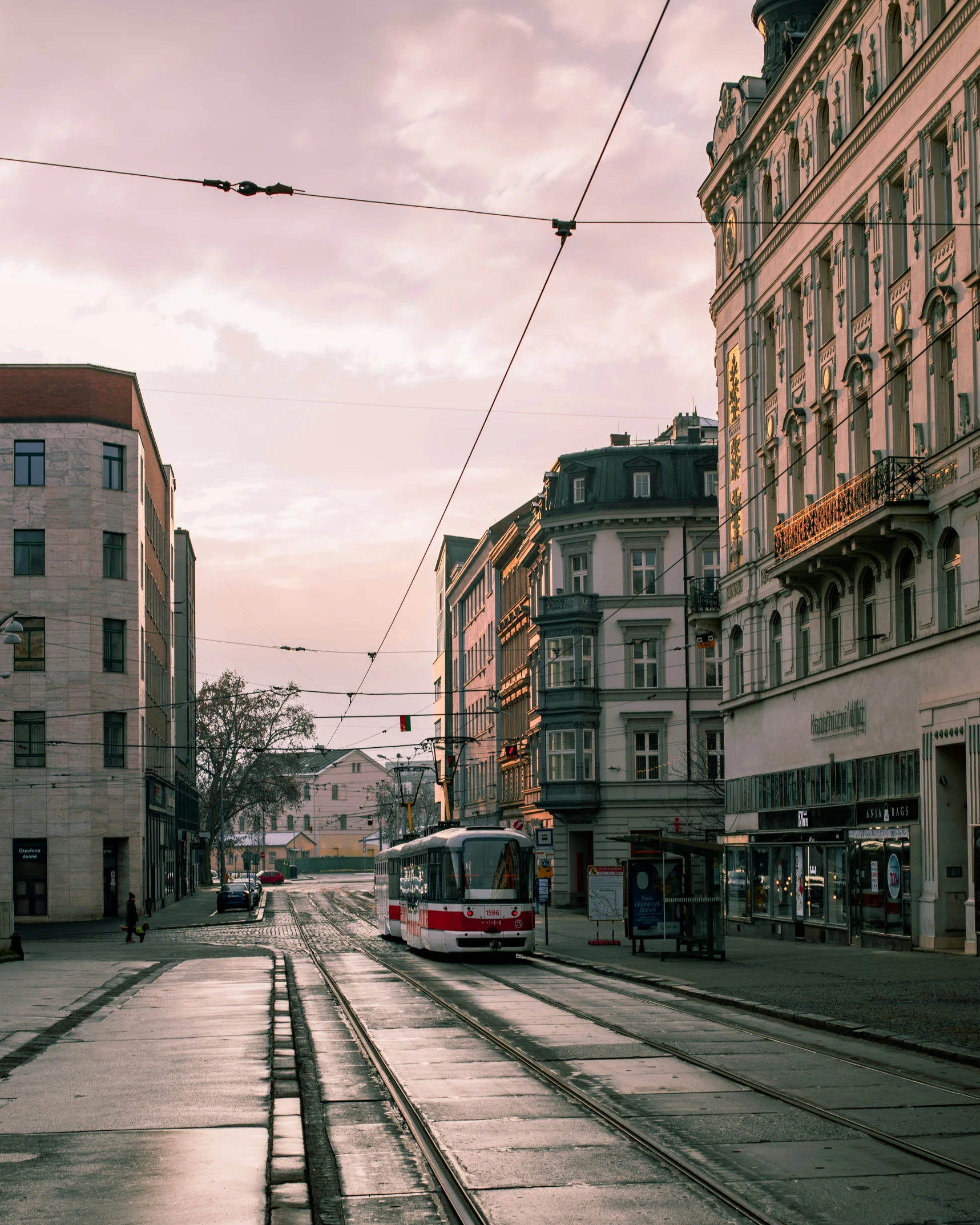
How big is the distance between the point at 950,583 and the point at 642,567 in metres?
32.6

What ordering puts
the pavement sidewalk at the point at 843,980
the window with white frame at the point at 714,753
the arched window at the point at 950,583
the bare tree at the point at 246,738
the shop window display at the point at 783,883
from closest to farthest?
1. the pavement sidewalk at the point at 843,980
2. the arched window at the point at 950,583
3. the shop window display at the point at 783,883
4. the window with white frame at the point at 714,753
5. the bare tree at the point at 246,738

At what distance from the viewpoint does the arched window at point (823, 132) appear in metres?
35.9

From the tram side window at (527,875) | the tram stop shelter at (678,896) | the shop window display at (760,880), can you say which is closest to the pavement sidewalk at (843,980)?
the tram stop shelter at (678,896)

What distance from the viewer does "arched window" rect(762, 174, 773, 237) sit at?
132 feet

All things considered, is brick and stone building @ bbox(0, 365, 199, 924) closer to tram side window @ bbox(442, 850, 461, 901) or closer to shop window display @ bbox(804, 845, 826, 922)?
tram side window @ bbox(442, 850, 461, 901)

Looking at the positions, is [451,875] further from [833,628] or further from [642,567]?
[642,567]

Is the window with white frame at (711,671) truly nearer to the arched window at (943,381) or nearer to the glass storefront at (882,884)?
the glass storefront at (882,884)

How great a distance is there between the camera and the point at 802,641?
37.6 m

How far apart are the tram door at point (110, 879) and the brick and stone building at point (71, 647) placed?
5 centimetres

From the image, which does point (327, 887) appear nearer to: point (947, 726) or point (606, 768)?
point (606, 768)

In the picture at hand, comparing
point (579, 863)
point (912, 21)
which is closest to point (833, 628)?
point (912, 21)

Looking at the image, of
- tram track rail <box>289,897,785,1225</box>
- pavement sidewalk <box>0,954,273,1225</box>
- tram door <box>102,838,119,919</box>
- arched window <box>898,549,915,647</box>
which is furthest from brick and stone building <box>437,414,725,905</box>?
tram track rail <box>289,897,785,1225</box>

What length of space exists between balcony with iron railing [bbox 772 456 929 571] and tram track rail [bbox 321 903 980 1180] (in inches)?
468

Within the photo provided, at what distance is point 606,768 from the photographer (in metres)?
60.7
